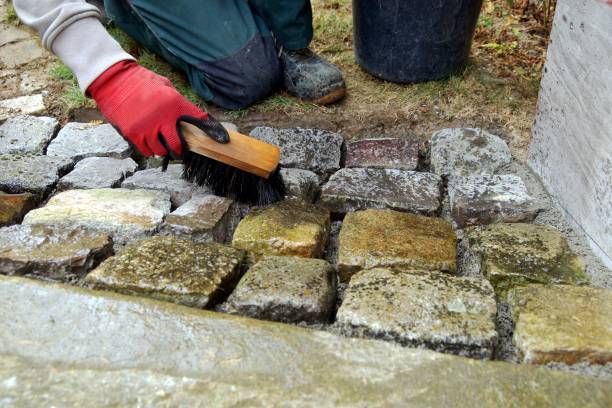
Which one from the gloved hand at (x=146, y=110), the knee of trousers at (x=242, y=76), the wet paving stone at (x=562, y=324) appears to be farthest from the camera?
the knee of trousers at (x=242, y=76)

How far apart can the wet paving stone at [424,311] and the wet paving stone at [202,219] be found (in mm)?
477

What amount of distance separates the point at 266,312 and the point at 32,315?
503 millimetres

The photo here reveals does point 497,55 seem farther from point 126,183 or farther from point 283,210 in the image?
point 126,183

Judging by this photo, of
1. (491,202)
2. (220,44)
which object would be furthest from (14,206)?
(491,202)

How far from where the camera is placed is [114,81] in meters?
1.79

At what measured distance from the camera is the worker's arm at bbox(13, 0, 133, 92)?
1.79 m

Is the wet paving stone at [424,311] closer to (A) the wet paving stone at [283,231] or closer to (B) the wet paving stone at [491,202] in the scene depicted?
(A) the wet paving stone at [283,231]

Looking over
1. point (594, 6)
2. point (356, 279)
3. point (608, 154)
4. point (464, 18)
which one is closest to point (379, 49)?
point (464, 18)

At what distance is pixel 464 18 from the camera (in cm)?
247

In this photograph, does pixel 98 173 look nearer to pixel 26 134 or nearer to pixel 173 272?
pixel 26 134

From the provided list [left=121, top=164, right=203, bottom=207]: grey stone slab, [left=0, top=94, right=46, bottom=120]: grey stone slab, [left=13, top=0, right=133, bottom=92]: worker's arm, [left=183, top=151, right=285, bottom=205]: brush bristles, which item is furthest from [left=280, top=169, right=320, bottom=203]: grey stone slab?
[left=0, top=94, right=46, bottom=120]: grey stone slab

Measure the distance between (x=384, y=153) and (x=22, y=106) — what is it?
154cm

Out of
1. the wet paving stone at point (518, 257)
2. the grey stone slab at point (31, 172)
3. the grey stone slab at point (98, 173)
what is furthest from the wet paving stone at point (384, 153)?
the grey stone slab at point (31, 172)

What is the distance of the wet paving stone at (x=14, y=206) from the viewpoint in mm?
1719
